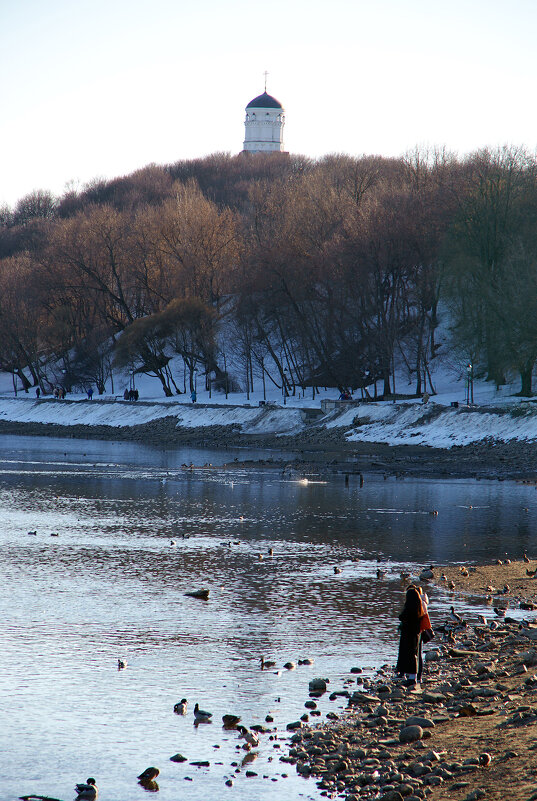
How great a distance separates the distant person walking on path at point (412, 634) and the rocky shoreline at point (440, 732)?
0.78ft

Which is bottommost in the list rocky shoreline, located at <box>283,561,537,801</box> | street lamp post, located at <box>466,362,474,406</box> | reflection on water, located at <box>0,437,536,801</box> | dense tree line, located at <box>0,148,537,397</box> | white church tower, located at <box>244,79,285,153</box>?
reflection on water, located at <box>0,437,536,801</box>

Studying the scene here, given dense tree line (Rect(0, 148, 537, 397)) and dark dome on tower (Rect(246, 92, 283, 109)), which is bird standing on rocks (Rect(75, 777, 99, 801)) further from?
dark dome on tower (Rect(246, 92, 283, 109))

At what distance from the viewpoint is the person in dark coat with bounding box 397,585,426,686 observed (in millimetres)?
14594

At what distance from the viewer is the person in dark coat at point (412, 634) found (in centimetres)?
1459

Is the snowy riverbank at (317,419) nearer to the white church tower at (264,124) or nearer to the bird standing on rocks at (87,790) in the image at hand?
the bird standing on rocks at (87,790)

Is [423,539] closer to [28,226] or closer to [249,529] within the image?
[249,529]

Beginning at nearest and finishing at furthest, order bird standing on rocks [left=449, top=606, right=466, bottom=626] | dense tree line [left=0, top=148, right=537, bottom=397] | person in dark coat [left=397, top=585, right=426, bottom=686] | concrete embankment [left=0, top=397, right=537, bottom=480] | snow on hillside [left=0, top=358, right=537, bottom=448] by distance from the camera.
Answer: person in dark coat [left=397, top=585, right=426, bottom=686] → bird standing on rocks [left=449, top=606, right=466, bottom=626] → concrete embankment [left=0, top=397, right=537, bottom=480] → snow on hillside [left=0, top=358, right=537, bottom=448] → dense tree line [left=0, top=148, right=537, bottom=397]

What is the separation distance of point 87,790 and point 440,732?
4462mm

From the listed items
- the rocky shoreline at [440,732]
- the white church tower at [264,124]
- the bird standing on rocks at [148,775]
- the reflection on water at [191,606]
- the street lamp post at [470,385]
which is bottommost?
the reflection on water at [191,606]

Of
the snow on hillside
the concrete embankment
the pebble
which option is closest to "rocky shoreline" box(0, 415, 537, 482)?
the concrete embankment

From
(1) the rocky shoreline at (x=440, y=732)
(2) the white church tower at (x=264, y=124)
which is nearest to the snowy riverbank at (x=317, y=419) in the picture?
(1) the rocky shoreline at (x=440, y=732)

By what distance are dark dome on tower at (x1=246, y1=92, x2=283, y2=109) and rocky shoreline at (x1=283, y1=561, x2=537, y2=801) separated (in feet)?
531

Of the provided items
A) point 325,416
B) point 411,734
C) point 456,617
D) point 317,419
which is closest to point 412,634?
point 411,734

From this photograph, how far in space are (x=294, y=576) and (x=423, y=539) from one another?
694 centimetres
